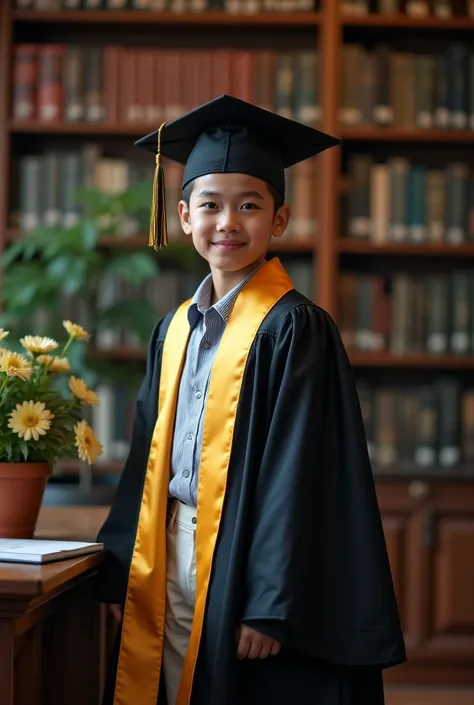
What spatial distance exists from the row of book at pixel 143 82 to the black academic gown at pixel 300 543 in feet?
6.76

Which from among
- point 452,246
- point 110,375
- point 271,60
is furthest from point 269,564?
point 271,60

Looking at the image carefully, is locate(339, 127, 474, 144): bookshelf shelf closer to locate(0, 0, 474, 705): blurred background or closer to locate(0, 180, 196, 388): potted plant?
locate(0, 0, 474, 705): blurred background

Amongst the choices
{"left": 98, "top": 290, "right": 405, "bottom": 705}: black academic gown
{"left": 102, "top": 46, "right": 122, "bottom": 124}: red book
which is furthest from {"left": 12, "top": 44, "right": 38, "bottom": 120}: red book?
{"left": 98, "top": 290, "right": 405, "bottom": 705}: black academic gown

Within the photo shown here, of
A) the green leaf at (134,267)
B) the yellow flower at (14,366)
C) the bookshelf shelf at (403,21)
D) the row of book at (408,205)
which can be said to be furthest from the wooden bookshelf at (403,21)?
the yellow flower at (14,366)

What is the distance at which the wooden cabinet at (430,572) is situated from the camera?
3197 millimetres

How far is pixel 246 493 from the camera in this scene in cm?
145

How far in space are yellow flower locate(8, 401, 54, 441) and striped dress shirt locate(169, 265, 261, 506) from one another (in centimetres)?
23

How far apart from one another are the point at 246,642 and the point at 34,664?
409 mm

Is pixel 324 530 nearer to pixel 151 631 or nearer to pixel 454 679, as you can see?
pixel 151 631

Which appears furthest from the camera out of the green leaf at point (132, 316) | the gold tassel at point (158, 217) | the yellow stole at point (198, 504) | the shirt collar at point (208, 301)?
the green leaf at point (132, 316)

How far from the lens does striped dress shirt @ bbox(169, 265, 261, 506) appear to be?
5.16 feet

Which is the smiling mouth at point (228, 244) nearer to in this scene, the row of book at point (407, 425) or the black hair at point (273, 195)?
the black hair at point (273, 195)

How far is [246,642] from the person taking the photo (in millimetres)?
1396

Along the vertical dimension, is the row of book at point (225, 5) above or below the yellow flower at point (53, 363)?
above
